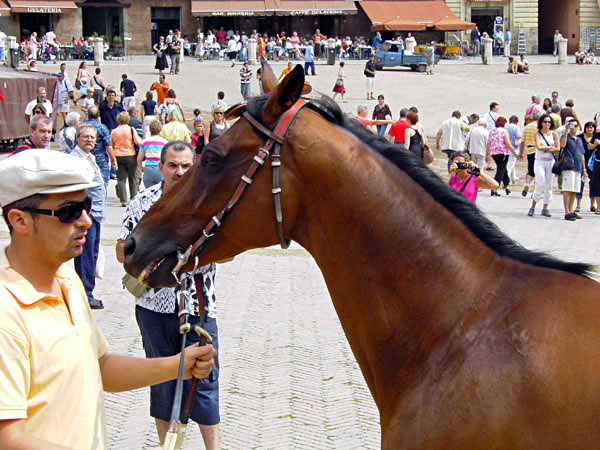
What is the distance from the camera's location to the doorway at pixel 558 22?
59.0 m

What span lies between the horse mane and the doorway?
60131 mm

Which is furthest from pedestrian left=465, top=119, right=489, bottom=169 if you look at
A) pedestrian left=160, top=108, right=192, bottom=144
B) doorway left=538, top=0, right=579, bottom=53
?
doorway left=538, top=0, right=579, bottom=53

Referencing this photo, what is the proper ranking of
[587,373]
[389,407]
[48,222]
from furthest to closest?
[389,407] < [48,222] < [587,373]

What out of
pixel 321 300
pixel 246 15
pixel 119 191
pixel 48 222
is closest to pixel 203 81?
pixel 246 15

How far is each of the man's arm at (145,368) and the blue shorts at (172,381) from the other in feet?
5.06

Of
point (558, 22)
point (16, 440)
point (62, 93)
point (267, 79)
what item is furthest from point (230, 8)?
point (16, 440)

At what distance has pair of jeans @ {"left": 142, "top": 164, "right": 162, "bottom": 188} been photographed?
40.9 ft

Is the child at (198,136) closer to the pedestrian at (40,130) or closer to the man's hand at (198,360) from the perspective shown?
the pedestrian at (40,130)

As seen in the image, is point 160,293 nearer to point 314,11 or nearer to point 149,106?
point 149,106

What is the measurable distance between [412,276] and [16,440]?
1.60 metres

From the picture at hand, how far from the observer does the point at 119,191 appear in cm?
1645

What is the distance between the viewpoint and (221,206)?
3.37 m

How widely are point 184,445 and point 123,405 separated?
91 centimetres

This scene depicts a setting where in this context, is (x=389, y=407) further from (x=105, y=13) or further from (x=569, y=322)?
(x=105, y=13)
